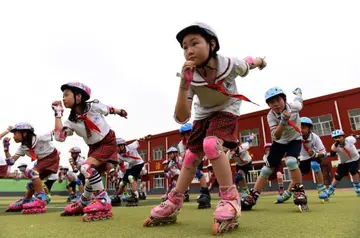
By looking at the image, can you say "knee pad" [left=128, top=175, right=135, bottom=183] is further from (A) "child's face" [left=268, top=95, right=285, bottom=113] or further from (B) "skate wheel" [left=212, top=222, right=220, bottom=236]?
(B) "skate wheel" [left=212, top=222, right=220, bottom=236]

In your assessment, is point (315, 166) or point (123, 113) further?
point (315, 166)

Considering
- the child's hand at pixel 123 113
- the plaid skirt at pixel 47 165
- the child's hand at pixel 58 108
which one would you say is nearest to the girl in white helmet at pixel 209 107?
the child's hand at pixel 123 113

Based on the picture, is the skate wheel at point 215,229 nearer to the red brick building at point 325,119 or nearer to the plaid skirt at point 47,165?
the plaid skirt at point 47,165

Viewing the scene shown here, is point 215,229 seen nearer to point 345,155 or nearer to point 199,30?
point 199,30

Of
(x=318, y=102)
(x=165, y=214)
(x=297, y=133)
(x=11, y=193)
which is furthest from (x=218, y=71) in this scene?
(x=11, y=193)

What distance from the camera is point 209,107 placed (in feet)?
8.29

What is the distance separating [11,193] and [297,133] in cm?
3456

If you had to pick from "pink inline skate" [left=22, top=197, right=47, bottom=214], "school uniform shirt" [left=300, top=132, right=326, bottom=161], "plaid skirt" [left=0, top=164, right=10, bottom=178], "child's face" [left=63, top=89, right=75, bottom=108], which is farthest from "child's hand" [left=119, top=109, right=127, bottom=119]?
"plaid skirt" [left=0, top=164, right=10, bottom=178]

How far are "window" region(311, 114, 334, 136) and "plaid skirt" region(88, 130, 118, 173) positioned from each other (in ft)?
68.3

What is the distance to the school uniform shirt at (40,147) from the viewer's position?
5699 mm

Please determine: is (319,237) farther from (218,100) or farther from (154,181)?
(154,181)

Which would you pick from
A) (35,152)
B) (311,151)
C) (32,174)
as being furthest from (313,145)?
(35,152)

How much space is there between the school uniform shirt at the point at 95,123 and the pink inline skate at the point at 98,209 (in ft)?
2.49

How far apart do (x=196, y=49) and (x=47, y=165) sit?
4.80 metres
